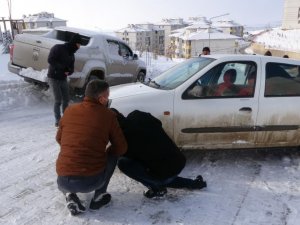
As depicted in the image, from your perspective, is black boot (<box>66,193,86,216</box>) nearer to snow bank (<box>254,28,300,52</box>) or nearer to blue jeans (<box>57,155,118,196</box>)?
blue jeans (<box>57,155,118,196</box>)

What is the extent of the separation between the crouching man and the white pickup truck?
4.90m

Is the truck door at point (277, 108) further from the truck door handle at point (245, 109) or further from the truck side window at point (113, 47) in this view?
the truck side window at point (113, 47)

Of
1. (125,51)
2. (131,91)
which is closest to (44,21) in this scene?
(125,51)

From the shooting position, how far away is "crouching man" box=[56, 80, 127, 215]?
3.57m

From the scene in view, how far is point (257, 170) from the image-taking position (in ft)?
16.6

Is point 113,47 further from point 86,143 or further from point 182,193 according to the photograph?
point 86,143

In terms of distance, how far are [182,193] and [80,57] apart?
5.35 meters

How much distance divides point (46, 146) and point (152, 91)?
7.26 feet

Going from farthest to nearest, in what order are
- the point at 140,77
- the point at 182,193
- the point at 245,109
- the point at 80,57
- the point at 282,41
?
the point at 282,41, the point at 140,77, the point at 80,57, the point at 245,109, the point at 182,193

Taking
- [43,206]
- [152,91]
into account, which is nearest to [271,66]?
[152,91]

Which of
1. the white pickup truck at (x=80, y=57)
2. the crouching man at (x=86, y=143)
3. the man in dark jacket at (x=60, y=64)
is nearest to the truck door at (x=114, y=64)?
the white pickup truck at (x=80, y=57)

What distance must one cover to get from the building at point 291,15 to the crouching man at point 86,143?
118ft

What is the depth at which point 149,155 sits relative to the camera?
157 inches

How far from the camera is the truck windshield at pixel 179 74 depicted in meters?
5.19
